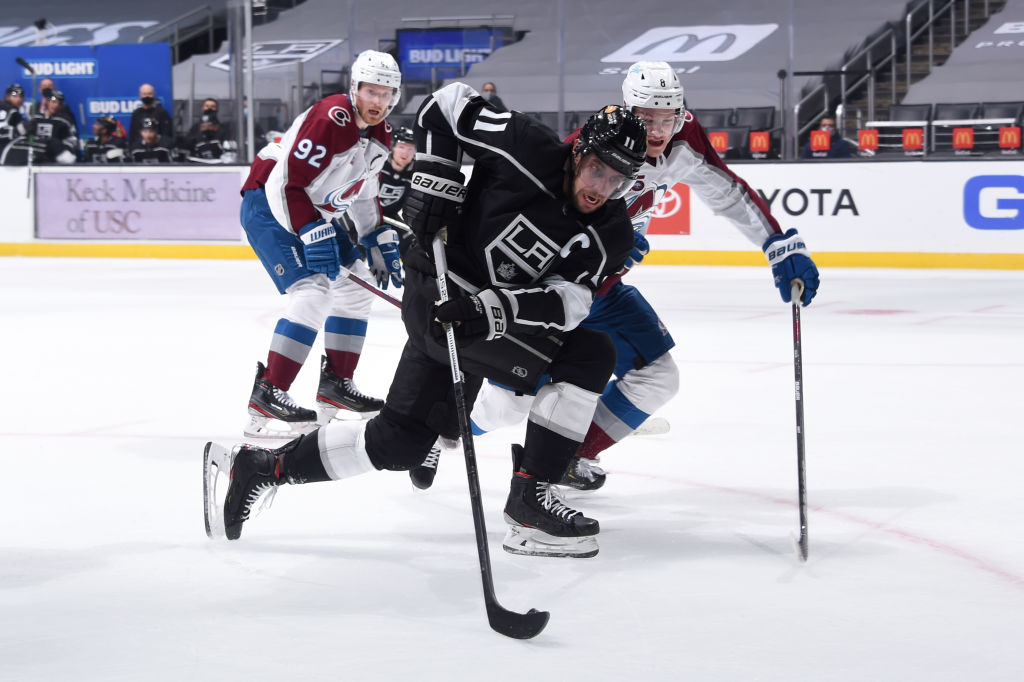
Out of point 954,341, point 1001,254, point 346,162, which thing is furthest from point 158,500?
point 1001,254

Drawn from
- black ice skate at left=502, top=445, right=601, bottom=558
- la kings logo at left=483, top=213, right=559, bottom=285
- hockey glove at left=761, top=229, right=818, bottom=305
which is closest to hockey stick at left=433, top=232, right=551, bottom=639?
la kings logo at left=483, top=213, right=559, bottom=285

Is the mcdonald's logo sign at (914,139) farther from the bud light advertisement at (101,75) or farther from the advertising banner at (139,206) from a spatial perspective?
the bud light advertisement at (101,75)

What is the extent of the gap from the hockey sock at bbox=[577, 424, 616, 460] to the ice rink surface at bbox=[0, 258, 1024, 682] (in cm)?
12

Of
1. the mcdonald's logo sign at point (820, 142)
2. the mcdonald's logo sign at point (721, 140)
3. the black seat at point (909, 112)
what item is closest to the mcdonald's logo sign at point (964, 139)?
the black seat at point (909, 112)

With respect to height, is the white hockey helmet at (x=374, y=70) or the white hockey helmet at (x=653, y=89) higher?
the white hockey helmet at (x=374, y=70)

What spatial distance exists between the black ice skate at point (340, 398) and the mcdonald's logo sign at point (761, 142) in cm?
645

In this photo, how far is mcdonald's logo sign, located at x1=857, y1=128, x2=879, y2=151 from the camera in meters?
9.72

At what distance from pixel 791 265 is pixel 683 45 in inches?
437

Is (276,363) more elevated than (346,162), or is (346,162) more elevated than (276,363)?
(346,162)

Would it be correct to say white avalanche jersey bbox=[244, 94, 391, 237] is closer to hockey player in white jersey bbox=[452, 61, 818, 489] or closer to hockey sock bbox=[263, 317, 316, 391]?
hockey sock bbox=[263, 317, 316, 391]

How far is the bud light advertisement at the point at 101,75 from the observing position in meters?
11.6

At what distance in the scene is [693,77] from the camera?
12617 millimetres

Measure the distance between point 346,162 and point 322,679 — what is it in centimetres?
247

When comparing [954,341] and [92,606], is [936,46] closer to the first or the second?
[954,341]
